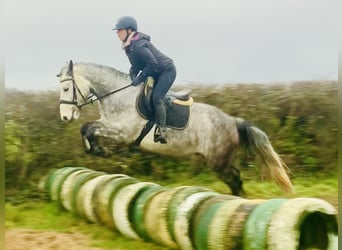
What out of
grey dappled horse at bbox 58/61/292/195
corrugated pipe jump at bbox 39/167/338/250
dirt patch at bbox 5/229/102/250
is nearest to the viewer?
corrugated pipe jump at bbox 39/167/338/250

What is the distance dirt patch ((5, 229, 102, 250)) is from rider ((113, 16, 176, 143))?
0.80 meters

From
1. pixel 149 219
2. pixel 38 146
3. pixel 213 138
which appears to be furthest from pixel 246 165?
pixel 38 146

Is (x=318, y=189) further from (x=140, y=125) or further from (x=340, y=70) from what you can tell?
(x=140, y=125)

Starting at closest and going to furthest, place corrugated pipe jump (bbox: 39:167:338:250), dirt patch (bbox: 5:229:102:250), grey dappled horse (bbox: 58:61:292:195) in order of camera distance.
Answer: corrugated pipe jump (bbox: 39:167:338:250)
dirt patch (bbox: 5:229:102:250)
grey dappled horse (bbox: 58:61:292:195)

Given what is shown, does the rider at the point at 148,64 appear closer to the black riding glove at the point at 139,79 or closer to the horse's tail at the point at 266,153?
the black riding glove at the point at 139,79

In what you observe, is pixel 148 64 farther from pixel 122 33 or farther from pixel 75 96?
pixel 75 96

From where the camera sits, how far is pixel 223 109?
401 centimetres

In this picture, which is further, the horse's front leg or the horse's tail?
the horse's front leg

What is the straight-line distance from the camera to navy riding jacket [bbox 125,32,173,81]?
3943 millimetres

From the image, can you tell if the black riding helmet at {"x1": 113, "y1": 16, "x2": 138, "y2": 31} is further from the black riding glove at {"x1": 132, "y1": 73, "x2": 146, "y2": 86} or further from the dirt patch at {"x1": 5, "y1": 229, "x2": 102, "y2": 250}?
the dirt patch at {"x1": 5, "y1": 229, "x2": 102, "y2": 250}

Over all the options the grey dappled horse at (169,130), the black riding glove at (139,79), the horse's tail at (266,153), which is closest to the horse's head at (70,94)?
the grey dappled horse at (169,130)

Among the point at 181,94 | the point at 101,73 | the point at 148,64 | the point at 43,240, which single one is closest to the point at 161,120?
the point at 181,94

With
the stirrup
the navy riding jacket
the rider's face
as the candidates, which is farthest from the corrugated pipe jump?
the rider's face

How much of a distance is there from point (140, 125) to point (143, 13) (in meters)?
0.72
